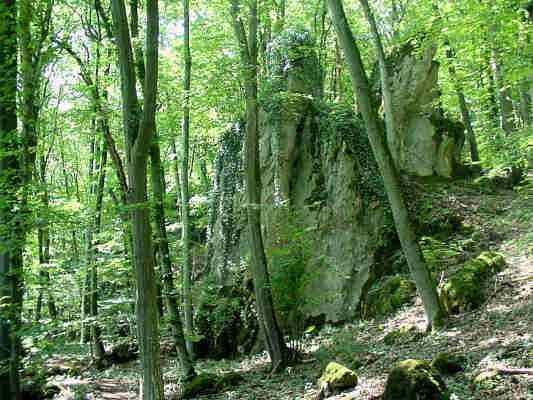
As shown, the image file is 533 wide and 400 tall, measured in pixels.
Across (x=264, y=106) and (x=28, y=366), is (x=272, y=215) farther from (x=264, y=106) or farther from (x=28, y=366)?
(x=28, y=366)

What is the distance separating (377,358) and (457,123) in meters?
10.1

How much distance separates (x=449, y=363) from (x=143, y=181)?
14.2 feet

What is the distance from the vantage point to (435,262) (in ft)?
31.7

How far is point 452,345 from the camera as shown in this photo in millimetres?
6531

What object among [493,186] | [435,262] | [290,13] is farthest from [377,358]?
[290,13]

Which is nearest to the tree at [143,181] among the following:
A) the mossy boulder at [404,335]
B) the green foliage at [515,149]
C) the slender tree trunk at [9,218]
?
the slender tree trunk at [9,218]

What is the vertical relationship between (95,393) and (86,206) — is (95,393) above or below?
below

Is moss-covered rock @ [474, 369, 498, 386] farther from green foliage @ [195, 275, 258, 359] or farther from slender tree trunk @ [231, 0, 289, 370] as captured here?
green foliage @ [195, 275, 258, 359]

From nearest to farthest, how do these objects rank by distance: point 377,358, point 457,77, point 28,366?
point 28,366
point 377,358
point 457,77

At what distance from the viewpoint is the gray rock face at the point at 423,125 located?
14.4 metres

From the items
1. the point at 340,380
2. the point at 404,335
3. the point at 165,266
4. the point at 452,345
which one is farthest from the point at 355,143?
the point at 340,380

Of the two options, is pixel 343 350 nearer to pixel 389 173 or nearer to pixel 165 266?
pixel 389 173

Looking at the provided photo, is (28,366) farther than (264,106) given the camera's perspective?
No

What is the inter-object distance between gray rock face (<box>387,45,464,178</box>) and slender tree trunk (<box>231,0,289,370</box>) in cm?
642
